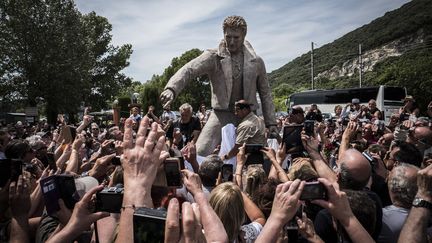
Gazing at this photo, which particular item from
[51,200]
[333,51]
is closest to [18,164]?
[51,200]

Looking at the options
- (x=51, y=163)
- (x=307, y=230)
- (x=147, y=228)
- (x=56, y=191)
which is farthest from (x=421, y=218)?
(x=51, y=163)

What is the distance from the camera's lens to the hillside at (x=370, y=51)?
6917 centimetres

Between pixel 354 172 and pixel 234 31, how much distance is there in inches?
138

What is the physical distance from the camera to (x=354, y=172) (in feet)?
9.07

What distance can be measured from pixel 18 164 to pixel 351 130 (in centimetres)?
325

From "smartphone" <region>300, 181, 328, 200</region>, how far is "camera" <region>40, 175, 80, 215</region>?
1.15m

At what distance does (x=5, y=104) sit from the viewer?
28.7 metres

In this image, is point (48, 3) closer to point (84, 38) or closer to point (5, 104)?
point (84, 38)

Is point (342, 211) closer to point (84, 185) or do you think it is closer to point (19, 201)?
point (84, 185)

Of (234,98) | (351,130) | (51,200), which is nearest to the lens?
(51,200)

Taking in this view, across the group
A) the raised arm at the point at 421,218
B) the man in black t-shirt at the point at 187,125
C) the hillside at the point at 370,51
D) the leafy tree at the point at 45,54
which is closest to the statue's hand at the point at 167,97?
the man in black t-shirt at the point at 187,125

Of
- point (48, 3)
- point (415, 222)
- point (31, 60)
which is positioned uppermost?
point (48, 3)

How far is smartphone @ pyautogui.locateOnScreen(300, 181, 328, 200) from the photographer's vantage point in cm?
193

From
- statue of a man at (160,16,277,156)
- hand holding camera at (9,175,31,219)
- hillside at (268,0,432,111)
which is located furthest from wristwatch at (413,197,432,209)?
hillside at (268,0,432,111)
